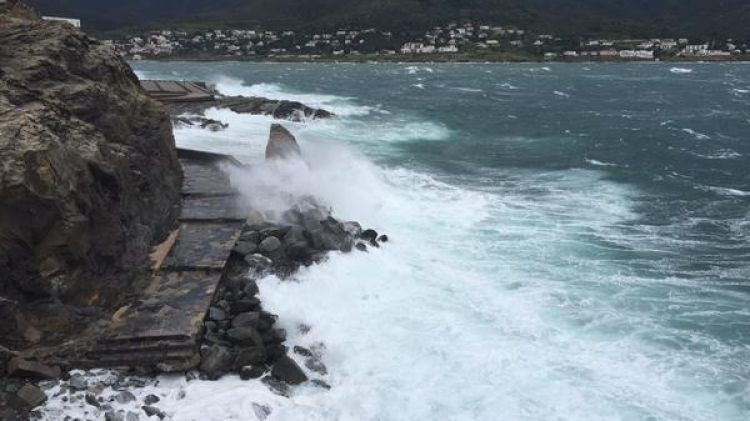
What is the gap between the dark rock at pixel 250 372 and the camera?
389 inches

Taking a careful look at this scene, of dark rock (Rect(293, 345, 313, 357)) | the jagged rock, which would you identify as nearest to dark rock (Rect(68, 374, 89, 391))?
dark rock (Rect(293, 345, 313, 357))

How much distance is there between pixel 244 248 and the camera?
44.4 ft

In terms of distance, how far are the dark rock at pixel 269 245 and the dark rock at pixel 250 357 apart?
367 centimetres

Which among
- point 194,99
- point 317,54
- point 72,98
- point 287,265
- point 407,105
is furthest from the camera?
point 317,54

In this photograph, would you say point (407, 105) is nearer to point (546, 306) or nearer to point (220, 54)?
point (546, 306)

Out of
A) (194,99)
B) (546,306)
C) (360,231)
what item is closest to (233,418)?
(546,306)

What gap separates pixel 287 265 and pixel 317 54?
477ft

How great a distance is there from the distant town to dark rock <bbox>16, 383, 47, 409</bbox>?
137230 millimetres

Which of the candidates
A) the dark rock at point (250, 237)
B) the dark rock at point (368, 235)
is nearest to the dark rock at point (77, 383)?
the dark rock at point (250, 237)

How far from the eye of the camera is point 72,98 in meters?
12.6

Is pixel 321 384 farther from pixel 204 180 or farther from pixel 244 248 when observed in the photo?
pixel 204 180

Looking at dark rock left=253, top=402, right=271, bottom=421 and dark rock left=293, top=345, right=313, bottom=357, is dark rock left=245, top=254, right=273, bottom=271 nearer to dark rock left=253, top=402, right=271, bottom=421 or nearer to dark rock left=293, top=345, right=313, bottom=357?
dark rock left=293, top=345, right=313, bottom=357

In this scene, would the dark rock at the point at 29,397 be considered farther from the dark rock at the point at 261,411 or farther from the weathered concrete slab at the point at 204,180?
the weathered concrete slab at the point at 204,180

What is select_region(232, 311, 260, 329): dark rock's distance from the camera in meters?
10.8
